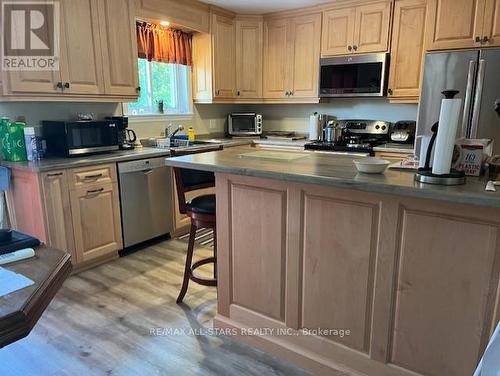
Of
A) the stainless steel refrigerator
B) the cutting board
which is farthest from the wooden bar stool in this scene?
the stainless steel refrigerator

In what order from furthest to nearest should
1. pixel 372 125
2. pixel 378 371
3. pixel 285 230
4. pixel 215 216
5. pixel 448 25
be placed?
pixel 372 125 < pixel 448 25 < pixel 215 216 < pixel 285 230 < pixel 378 371

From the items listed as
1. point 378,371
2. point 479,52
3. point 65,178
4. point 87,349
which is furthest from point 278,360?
point 479,52

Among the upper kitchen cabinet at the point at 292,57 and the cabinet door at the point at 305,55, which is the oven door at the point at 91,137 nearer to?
the upper kitchen cabinet at the point at 292,57

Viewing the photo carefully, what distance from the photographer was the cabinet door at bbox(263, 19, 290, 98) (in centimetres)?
440

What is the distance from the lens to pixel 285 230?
73.4 inches

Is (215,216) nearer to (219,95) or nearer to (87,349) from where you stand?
(87,349)

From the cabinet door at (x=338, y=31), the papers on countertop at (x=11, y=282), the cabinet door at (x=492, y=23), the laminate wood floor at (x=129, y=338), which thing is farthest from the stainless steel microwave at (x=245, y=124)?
the papers on countertop at (x=11, y=282)

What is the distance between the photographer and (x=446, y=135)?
1.39 meters

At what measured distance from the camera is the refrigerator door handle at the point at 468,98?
309cm

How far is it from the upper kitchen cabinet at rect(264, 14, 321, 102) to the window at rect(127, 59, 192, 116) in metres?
1.03

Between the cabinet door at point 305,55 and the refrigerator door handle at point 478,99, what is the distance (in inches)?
65.6

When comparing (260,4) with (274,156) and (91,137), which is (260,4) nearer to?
(91,137)

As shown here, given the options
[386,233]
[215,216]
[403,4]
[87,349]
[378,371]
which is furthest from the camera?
[403,4]

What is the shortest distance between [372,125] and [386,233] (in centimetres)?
294
